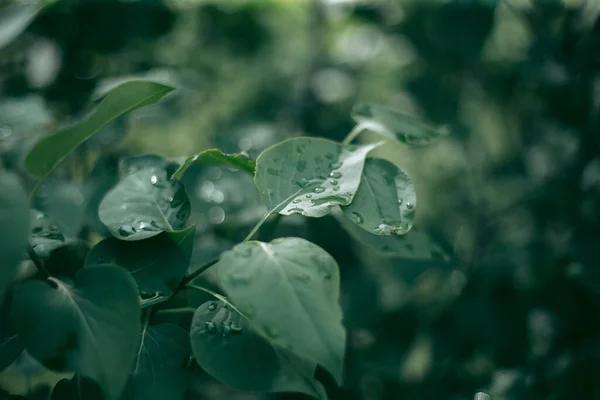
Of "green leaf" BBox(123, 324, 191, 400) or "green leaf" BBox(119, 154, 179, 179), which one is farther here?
"green leaf" BBox(119, 154, 179, 179)

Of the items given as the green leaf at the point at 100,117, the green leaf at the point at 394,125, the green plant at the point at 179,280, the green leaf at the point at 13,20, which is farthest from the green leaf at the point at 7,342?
the green leaf at the point at 394,125

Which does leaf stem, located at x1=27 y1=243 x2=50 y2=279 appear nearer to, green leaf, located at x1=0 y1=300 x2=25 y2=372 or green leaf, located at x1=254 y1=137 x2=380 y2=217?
green leaf, located at x1=0 y1=300 x2=25 y2=372

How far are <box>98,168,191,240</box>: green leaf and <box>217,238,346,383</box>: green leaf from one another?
108mm

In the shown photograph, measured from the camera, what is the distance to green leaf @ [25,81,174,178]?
13.3 inches

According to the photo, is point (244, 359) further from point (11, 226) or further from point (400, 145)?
point (400, 145)

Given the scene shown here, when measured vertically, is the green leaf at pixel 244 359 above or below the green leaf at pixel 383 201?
below

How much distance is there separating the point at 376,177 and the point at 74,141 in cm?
22

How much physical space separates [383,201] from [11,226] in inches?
9.0

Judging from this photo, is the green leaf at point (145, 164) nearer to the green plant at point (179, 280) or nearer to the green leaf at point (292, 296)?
the green plant at point (179, 280)

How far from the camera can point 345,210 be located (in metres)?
0.34

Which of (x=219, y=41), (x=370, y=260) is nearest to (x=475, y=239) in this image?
→ (x=370, y=260)

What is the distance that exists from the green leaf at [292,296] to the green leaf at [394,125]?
15 centimetres

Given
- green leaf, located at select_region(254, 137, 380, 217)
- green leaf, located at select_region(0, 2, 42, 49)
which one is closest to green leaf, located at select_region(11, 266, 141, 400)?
green leaf, located at select_region(254, 137, 380, 217)

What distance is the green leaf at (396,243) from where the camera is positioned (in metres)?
0.40
